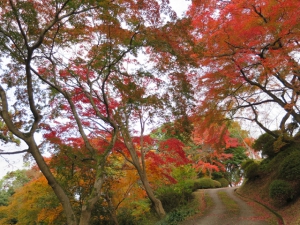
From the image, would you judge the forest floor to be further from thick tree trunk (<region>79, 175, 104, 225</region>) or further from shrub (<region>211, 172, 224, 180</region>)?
shrub (<region>211, 172, 224, 180</region>)

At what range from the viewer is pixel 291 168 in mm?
9539

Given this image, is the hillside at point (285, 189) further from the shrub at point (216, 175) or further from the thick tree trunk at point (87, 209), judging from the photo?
the shrub at point (216, 175)

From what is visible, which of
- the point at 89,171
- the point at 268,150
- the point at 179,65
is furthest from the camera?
the point at 268,150

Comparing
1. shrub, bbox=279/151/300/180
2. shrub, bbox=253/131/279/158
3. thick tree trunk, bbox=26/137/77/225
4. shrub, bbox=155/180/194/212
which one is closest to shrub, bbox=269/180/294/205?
shrub, bbox=279/151/300/180

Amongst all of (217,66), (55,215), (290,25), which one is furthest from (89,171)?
(290,25)

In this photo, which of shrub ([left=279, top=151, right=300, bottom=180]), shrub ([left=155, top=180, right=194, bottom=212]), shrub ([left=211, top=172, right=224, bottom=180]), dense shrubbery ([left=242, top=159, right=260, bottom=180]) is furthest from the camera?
shrub ([left=211, top=172, right=224, bottom=180])

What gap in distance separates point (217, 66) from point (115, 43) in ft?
16.2

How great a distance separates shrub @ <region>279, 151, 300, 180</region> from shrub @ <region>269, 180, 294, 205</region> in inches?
16.2

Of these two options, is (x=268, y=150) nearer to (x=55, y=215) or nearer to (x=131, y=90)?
(x=131, y=90)

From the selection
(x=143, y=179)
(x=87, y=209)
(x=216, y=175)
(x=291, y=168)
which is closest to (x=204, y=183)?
(x=216, y=175)

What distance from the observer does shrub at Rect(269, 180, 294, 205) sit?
9070mm

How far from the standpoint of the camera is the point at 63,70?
7875mm

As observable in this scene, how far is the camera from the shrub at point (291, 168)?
9.30 m

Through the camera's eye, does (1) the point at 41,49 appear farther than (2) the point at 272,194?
No
